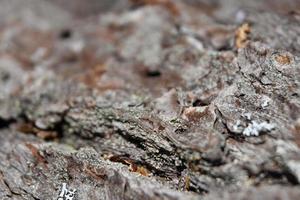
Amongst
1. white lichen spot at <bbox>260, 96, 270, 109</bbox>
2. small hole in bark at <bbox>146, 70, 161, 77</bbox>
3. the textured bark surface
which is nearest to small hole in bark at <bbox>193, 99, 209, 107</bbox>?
the textured bark surface

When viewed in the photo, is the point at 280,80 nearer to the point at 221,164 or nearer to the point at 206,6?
the point at 221,164

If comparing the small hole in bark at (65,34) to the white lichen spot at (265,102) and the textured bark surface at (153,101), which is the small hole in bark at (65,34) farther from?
the white lichen spot at (265,102)

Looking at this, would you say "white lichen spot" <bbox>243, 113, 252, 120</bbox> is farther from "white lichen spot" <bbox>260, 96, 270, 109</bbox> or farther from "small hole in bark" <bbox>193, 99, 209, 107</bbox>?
"small hole in bark" <bbox>193, 99, 209, 107</bbox>

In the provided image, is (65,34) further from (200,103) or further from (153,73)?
(200,103)

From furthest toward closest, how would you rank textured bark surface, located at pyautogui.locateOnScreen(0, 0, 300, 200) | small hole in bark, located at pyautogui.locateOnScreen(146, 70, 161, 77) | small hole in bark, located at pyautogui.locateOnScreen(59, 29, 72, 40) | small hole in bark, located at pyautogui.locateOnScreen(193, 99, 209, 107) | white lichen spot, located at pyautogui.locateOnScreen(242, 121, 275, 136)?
small hole in bark, located at pyautogui.locateOnScreen(59, 29, 72, 40), small hole in bark, located at pyautogui.locateOnScreen(146, 70, 161, 77), small hole in bark, located at pyautogui.locateOnScreen(193, 99, 209, 107), white lichen spot, located at pyautogui.locateOnScreen(242, 121, 275, 136), textured bark surface, located at pyautogui.locateOnScreen(0, 0, 300, 200)

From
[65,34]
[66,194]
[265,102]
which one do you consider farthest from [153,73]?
[66,194]

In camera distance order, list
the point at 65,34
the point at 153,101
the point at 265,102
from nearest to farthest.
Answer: the point at 265,102
the point at 153,101
the point at 65,34

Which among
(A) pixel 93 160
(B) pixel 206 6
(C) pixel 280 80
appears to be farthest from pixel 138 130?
(B) pixel 206 6
